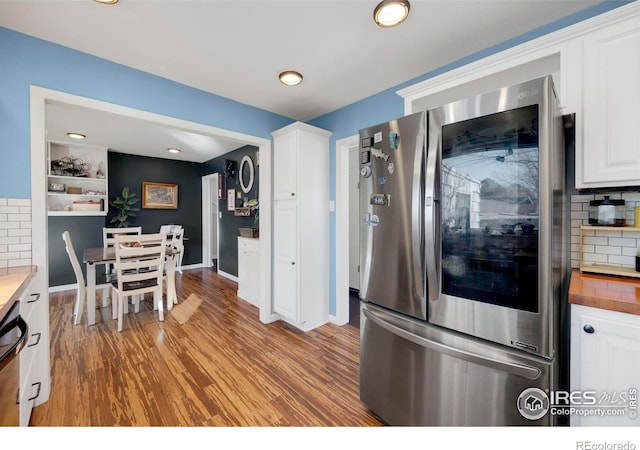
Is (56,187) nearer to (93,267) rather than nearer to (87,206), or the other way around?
(87,206)

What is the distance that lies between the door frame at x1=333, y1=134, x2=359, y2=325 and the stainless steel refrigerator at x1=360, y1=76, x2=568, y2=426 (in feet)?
4.61

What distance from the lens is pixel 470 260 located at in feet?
4.07

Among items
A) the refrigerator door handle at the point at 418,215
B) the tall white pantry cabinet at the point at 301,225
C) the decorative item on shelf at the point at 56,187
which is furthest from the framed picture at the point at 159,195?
the refrigerator door handle at the point at 418,215

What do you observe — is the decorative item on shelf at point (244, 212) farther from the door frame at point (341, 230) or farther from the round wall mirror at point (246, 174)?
the door frame at point (341, 230)

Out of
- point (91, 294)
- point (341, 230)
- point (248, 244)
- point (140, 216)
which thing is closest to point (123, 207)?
point (140, 216)

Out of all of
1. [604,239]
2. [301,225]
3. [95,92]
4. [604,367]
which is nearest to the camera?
[604,367]

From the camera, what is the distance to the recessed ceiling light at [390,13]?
1456 millimetres

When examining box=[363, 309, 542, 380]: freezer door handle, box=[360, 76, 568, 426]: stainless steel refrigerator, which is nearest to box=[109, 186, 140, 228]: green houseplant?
box=[360, 76, 568, 426]: stainless steel refrigerator

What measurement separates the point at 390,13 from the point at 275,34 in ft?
2.43

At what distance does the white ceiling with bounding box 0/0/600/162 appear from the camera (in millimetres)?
1501

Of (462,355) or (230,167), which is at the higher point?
(230,167)

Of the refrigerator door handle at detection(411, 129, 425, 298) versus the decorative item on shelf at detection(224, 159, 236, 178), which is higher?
the decorative item on shelf at detection(224, 159, 236, 178)

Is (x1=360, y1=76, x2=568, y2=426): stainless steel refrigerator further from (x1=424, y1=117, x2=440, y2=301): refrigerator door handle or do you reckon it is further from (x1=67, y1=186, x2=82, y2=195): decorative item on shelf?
(x1=67, y1=186, x2=82, y2=195): decorative item on shelf
